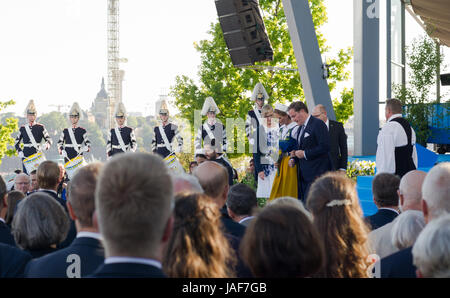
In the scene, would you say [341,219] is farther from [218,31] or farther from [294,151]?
[218,31]

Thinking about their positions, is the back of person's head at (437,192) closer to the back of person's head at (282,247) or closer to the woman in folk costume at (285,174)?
the back of person's head at (282,247)

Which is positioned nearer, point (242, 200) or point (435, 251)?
point (435, 251)

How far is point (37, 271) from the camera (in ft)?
8.46

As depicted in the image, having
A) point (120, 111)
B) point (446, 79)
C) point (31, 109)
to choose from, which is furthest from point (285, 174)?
point (446, 79)

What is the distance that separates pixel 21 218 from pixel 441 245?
2.18 meters

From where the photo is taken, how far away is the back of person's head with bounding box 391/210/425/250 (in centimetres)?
281

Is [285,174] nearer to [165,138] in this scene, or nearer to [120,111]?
[165,138]

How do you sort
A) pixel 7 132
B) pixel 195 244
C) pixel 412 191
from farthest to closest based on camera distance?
pixel 7 132
pixel 412 191
pixel 195 244

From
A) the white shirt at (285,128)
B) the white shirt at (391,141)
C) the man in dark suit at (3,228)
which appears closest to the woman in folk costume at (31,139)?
the white shirt at (285,128)

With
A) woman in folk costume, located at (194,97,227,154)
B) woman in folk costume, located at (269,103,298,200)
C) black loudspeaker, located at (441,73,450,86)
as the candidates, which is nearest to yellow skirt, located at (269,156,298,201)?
woman in folk costume, located at (269,103,298,200)

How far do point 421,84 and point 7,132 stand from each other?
36.1 feet

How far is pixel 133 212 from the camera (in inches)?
61.7

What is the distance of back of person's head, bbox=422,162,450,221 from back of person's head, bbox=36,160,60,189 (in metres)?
3.46
